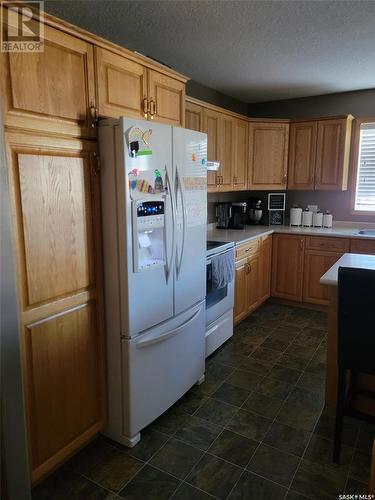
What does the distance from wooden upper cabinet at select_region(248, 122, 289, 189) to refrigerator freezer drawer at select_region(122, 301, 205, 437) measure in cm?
237

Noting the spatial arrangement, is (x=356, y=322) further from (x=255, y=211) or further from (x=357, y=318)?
(x=255, y=211)

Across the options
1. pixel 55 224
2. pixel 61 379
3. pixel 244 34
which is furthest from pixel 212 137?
pixel 61 379

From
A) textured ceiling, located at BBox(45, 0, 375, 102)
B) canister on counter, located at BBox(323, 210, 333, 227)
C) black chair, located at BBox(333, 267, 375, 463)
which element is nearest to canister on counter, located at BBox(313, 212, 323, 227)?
canister on counter, located at BBox(323, 210, 333, 227)

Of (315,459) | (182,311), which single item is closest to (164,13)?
(182,311)

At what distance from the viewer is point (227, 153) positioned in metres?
3.93

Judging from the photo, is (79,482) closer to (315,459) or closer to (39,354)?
(39,354)

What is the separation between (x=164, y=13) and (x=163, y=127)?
766 mm

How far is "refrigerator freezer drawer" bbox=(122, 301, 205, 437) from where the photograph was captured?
2.05 meters

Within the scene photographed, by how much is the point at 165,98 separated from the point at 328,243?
8.54 feet

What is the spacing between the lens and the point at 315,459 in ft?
6.46

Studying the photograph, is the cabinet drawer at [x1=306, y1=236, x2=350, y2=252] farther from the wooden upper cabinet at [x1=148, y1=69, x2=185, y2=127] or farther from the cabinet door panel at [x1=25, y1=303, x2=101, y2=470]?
the cabinet door panel at [x1=25, y1=303, x2=101, y2=470]

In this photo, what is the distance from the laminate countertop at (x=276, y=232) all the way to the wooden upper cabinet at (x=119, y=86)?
165 cm

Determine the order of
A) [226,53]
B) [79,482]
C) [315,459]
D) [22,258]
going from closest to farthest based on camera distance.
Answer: [22,258]
[79,482]
[315,459]
[226,53]

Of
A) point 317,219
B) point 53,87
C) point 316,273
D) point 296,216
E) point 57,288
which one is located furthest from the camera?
point 296,216
